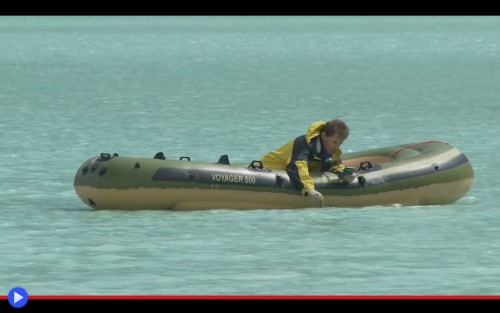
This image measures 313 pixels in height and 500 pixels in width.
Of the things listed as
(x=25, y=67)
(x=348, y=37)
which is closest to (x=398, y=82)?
(x=25, y=67)

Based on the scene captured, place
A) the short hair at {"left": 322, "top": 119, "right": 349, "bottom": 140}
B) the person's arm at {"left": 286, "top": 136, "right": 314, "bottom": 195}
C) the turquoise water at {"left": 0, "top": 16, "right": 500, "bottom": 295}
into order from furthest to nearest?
the short hair at {"left": 322, "top": 119, "right": 349, "bottom": 140} → the person's arm at {"left": 286, "top": 136, "right": 314, "bottom": 195} → the turquoise water at {"left": 0, "top": 16, "right": 500, "bottom": 295}

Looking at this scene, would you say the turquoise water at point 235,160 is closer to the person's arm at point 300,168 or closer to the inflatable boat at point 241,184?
the inflatable boat at point 241,184

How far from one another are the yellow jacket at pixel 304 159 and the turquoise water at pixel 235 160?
1.36ft

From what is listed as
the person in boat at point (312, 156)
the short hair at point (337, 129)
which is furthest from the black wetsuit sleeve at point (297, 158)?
the short hair at point (337, 129)

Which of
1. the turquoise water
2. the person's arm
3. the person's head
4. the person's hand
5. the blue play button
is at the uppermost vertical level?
the person's head

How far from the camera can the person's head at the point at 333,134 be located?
58.4 ft

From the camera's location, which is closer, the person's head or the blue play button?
the blue play button

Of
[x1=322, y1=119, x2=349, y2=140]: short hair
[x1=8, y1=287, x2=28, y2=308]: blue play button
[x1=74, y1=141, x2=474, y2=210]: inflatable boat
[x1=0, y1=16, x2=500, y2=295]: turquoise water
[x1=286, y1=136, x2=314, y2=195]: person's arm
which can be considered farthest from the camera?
[x1=322, y1=119, x2=349, y2=140]: short hair

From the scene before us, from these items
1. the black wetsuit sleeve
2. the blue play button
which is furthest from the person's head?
the blue play button

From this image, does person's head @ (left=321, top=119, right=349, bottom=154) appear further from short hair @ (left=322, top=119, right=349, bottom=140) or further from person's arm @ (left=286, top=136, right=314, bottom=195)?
person's arm @ (left=286, top=136, right=314, bottom=195)

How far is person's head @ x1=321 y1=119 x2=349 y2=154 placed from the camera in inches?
701

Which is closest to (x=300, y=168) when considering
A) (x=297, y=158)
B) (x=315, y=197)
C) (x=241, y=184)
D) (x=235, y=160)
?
(x=297, y=158)

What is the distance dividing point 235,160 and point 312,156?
668cm

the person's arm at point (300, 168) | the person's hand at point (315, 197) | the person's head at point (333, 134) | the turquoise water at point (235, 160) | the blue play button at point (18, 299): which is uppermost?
the person's head at point (333, 134)
